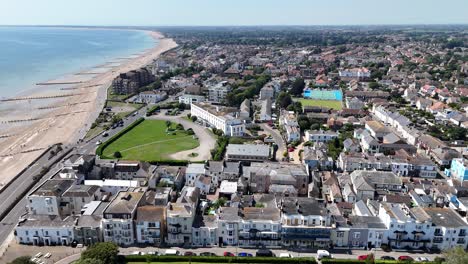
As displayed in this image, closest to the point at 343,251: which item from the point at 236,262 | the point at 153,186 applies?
the point at 236,262

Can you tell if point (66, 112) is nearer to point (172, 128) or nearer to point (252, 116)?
point (172, 128)

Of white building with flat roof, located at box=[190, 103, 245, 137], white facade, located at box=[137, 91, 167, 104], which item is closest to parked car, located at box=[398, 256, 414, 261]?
white building with flat roof, located at box=[190, 103, 245, 137]

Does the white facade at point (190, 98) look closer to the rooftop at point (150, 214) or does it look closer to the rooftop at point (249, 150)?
the rooftop at point (249, 150)

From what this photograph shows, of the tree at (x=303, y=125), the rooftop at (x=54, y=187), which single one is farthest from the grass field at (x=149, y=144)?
the tree at (x=303, y=125)

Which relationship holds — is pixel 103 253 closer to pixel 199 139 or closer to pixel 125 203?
pixel 125 203

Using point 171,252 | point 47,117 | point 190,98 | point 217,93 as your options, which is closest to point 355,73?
point 217,93

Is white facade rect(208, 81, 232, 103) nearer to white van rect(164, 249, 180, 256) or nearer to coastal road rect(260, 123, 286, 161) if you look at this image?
coastal road rect(260, 123, 286, 161)
